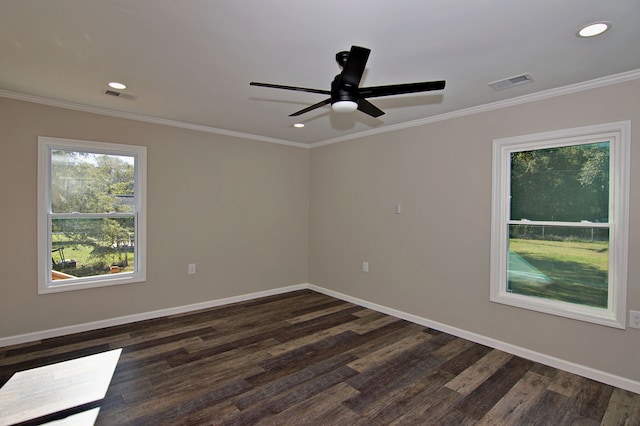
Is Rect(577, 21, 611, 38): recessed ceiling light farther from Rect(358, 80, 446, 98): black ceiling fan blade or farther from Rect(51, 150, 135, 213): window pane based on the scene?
Rect(51, 150, 135, 213): window pane

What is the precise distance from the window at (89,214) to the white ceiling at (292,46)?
66 centimetres

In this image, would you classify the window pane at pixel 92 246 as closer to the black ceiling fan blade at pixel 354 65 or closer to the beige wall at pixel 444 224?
the beige wall at pixel 444 224

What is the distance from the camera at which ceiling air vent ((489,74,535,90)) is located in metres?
2.73

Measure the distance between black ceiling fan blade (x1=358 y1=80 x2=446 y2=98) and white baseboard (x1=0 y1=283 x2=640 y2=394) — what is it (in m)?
2.71

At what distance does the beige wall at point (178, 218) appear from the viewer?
3.33 meters

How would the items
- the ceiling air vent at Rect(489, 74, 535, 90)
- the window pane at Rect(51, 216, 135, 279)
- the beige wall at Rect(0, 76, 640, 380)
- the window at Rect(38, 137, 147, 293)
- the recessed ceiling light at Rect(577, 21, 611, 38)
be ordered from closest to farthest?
1. the recessed ceiling light at Rect(577, 21, 611, 38)
2. the ceiling air vent at Rect(489, 74, 535, 90)
3. the beige wall at Rect(0, 76, 640, 380)
4. the window at Rect(38, 137, 147, 293)
5. the window pane at Rect(51, 216, 135, 279)

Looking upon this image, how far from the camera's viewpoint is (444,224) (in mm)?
3830

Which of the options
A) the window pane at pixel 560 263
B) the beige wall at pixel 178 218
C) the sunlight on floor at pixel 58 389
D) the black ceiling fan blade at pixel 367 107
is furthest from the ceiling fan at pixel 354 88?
the beige wall at pixel 178 218

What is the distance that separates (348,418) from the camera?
7.47 feet

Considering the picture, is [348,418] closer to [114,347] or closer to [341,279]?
[114,347]

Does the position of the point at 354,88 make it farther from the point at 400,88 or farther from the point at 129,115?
the point at 129,115

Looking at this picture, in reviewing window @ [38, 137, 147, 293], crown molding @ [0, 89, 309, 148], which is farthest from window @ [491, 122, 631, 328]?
window @ [38, 137, 147, 293]

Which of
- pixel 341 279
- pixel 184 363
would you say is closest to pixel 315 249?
pixel 341 279

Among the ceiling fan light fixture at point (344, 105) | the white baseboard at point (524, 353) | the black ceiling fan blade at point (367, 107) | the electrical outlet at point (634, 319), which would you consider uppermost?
the black ceiling fan blade at point (367, 107)
